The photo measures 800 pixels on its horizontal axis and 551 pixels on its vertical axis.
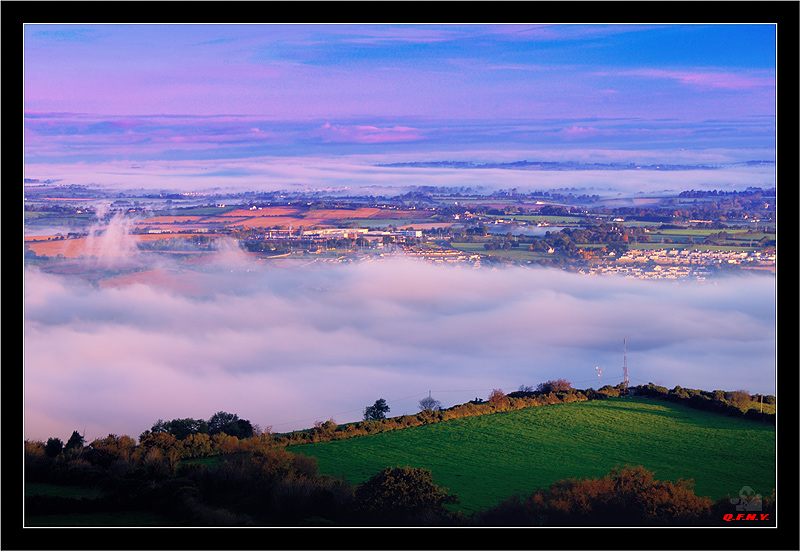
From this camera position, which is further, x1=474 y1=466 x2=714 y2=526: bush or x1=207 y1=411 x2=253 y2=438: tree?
x1=207 y1=411 x2=253 y2=438: tree

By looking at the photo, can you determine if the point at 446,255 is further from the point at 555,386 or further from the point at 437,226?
the point at 555,386

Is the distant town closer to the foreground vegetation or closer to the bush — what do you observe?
the foreground vegetation

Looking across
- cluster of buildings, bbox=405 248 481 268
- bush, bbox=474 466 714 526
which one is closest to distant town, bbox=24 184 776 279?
cluster of buildings, bbox=405 248 481 268

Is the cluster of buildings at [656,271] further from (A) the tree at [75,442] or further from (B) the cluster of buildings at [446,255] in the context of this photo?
(A) the tree at [75,442]
